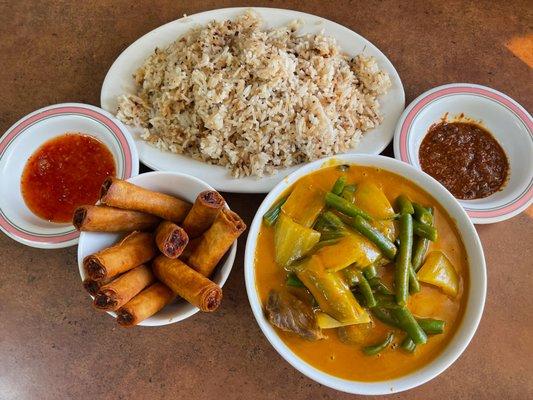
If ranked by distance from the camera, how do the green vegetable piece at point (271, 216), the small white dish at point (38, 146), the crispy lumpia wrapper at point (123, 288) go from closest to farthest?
the crispy lumpia wrapper at point (123, 288) < the green vegetable piece at point (271, 216) < the small white dish at point (38, 146)

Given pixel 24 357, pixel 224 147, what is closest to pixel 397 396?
pixel 224 147

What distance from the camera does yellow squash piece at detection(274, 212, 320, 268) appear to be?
5.39 feet

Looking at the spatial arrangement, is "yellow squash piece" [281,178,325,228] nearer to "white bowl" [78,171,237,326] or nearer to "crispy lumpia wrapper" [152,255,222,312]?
"white bowl" [78,171,237,326]

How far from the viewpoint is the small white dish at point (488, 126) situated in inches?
76.9

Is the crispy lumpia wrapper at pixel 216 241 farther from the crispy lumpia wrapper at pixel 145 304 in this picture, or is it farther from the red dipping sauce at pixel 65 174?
the red dipping sauce at pixel 65 174

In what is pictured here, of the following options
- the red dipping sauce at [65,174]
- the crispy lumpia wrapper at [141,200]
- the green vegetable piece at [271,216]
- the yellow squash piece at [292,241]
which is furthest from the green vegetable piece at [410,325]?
the red dipping sauce at [65,174]

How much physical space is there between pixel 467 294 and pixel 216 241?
2.76 ft

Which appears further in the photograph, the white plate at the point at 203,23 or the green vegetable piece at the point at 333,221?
the white plate at the point at 203,23

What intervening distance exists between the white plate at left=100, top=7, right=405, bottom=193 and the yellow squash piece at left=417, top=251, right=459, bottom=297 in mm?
521

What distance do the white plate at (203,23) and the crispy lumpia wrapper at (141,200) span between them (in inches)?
9.5

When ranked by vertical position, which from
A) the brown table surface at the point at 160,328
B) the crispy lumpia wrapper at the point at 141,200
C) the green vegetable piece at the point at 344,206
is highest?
the crispy lumpia wrapper at the point at 141,200

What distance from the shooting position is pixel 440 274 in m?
1.66

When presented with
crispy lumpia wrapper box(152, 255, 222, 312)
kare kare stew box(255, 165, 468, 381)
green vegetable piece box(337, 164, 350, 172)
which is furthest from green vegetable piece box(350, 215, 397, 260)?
crispy lumpia wrapper box(152, 255, 222, 312)

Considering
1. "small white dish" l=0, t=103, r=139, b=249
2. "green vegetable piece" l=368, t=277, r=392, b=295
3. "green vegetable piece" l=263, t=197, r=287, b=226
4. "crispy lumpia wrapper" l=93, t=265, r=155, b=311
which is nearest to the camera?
"crispy lumpia wrapper" l=93, t=265, r=155, b=311
